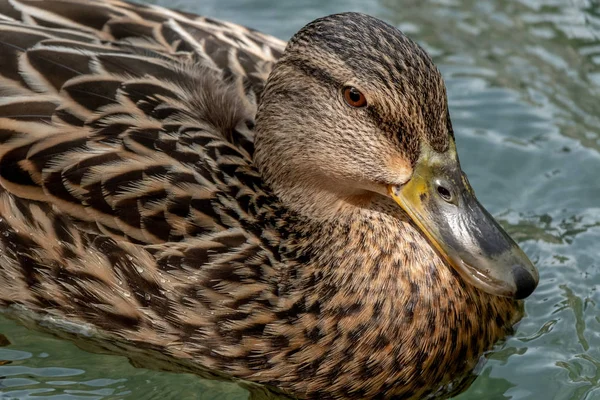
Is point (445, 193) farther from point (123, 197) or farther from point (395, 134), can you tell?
point (123, 197)

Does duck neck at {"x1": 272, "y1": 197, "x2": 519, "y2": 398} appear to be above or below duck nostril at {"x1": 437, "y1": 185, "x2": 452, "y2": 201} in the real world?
below

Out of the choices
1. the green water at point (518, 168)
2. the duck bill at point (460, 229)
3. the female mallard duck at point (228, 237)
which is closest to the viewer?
the duck bill at point (460, 229)

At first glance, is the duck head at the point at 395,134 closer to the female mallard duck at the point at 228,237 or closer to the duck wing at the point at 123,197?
the female mallard duck at the point at 228,237

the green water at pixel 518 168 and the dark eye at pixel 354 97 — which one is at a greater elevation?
the dark eye at pixel 354 97

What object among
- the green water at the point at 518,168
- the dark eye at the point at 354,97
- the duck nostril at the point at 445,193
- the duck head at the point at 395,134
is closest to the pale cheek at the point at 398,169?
the duck head at the point at 395,134

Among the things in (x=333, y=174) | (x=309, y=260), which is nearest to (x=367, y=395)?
(x=309, y=260)

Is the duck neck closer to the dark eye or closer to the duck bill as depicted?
the duck bill

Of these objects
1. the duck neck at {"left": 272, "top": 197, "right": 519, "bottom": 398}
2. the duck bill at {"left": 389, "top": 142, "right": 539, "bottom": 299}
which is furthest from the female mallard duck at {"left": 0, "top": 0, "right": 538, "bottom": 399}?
the duck bill at {"left": 389, "top": 142, "right": 539, "bottom": 299}
